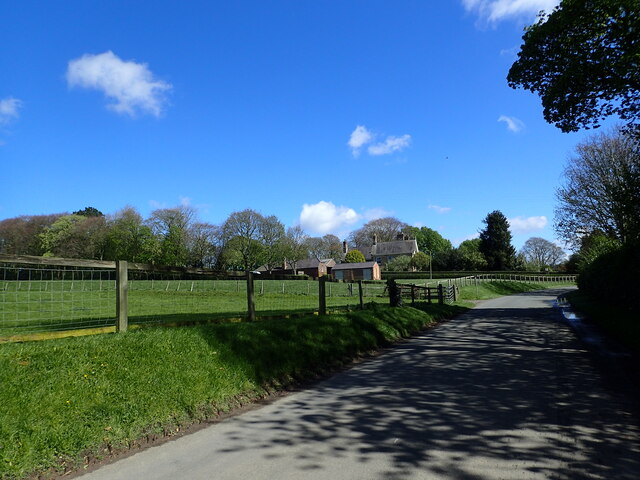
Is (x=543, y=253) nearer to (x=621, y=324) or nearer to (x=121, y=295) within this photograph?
(x=621, y=324)

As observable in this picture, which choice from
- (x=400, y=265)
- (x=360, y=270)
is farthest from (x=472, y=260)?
(x=360, y=270)

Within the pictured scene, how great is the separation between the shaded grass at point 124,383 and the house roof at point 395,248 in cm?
9716

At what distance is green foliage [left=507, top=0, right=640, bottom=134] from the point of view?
40.6 ft

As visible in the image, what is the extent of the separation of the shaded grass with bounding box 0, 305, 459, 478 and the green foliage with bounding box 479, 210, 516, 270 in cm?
7500

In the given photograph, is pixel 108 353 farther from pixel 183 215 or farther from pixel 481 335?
pixel 183 215

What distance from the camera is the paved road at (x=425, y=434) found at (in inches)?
141

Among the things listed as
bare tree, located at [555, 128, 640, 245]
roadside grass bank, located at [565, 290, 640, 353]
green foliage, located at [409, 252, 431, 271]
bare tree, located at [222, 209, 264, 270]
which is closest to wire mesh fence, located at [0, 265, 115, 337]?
roadside grass bank, located at [565, 290, 640, 353]

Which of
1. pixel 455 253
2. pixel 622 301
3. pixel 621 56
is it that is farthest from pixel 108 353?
pixel 455 253

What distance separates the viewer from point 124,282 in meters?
6.32

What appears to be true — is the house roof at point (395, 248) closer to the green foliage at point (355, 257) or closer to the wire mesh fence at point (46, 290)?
the green foliage at point (355, 257)

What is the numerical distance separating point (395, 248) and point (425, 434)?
4021 inches

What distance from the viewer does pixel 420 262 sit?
3366 inches

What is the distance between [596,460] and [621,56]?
13.1m

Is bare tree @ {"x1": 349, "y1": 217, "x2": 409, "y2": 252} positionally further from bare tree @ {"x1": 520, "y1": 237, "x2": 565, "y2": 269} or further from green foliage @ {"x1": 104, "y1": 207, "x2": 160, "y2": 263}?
green foliage @ {"x1": 104, "y1": 207, "x2": 160, "y2": 263}
